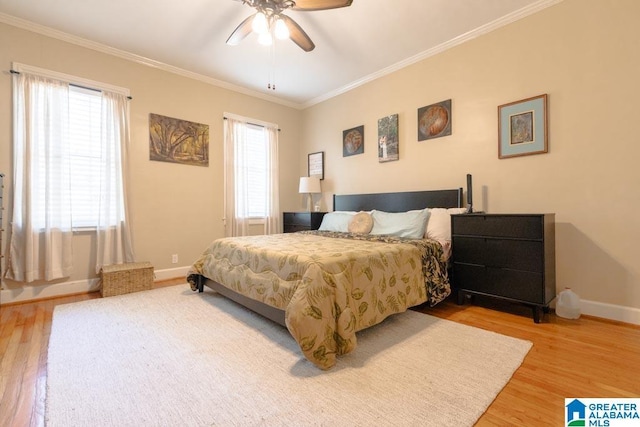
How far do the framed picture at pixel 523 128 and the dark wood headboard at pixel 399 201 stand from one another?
622mm

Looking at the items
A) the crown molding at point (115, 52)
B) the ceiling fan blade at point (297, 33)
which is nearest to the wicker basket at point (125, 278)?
the crown molding at point (115, 52)

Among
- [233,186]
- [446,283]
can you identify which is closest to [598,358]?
[446,283]

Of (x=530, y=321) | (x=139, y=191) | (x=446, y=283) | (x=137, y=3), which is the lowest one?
(x=530, y=321)

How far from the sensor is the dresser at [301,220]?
173 inches

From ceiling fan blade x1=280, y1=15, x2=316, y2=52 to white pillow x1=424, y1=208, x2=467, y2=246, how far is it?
2.10 m

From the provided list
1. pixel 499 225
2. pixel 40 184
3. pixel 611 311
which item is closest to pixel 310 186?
pixel 499 225

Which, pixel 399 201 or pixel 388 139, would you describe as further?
pixel 388 139

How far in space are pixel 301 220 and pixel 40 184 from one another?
10.1 ft

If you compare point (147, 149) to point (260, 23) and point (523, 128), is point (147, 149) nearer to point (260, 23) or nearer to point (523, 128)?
point (260, 23)

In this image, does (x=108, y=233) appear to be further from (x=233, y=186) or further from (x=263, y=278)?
(x=263, y=278)

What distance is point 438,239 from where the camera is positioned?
284 cm

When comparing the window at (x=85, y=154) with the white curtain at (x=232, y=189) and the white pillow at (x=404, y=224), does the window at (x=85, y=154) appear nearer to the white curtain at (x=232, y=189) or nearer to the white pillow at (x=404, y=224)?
the white curtain at (x=232, y=189)

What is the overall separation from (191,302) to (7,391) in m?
1.41

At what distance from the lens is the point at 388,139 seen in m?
3.85
